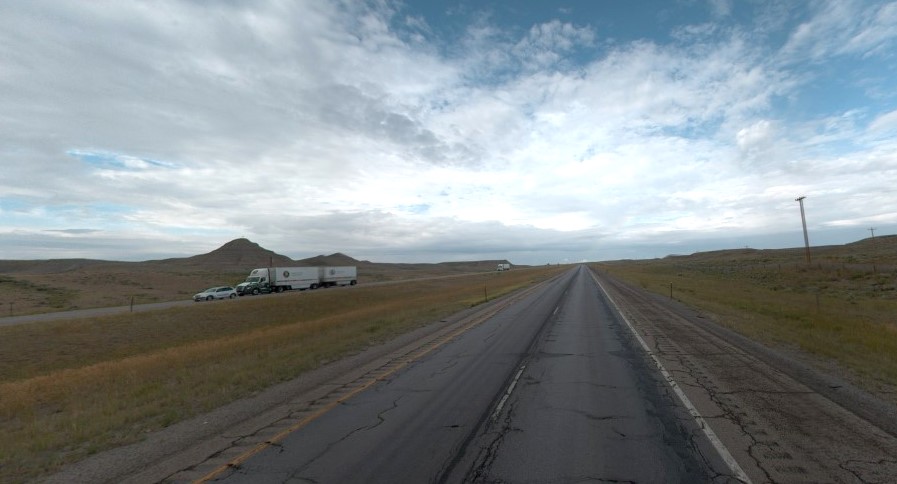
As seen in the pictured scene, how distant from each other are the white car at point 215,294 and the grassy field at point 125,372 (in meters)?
15.4

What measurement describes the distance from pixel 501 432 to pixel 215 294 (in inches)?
1861

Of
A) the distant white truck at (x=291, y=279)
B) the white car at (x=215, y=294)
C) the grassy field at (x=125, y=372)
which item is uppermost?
the distant white truck at (x=291, y=279)

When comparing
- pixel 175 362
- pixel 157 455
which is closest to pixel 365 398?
pixel 157 455

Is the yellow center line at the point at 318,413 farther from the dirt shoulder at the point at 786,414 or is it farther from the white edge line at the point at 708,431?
the dirt shoulder at the point at 786,414

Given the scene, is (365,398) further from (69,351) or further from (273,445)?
(69,351)

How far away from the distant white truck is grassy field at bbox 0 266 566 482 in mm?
26105

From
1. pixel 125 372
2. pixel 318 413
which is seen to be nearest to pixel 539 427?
pixel 318 413

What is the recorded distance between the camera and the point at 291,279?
62.6 m

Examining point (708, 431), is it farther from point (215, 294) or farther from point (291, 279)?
point (291, 279)

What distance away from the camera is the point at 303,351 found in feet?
48.5

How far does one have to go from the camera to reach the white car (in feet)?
155

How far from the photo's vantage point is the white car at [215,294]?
47.1 m

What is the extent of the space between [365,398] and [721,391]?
6.19 meters

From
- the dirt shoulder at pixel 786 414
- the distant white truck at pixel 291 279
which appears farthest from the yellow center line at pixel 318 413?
the distant white truck at pixel 291 279
